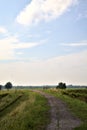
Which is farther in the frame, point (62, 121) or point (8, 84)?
point (8, 84)

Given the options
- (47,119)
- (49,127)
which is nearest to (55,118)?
→ (47,119)

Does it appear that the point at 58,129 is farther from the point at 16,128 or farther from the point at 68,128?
the point at 16,128

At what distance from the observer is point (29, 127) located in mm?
22562

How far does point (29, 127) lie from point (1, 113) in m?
31.1

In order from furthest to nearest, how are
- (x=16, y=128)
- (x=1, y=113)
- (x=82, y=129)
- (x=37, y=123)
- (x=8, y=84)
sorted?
(x=8, y=84)
(x=1, y=113)
(x=37, y=123)
(x=16, y=128)
(x=82, y=129)

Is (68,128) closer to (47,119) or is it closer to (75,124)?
(75,124)

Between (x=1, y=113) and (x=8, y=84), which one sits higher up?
(x=8, y=84)

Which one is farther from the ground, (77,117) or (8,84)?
(8,84)

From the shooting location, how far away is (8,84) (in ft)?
505

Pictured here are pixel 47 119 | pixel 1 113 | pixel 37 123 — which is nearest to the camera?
pixel 37 123

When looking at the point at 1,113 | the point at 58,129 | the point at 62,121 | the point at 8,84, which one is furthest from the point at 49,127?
the point at 8,84

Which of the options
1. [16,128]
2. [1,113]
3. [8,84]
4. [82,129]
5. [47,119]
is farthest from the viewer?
[8,84]

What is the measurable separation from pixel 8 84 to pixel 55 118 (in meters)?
129

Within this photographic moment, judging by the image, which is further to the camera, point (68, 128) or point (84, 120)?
point (84, 120)
